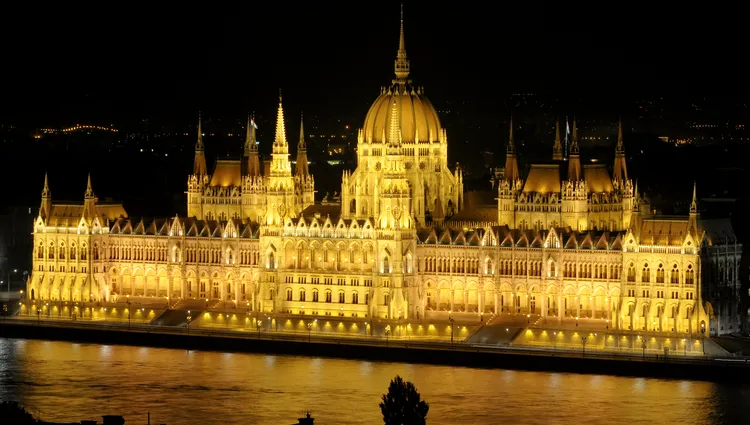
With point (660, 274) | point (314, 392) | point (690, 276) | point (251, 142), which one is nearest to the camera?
point (314, 392)

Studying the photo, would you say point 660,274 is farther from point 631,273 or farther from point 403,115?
point 403,115

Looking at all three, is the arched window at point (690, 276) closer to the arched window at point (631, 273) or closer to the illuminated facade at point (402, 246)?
the illuminated facade at point (402, 246)

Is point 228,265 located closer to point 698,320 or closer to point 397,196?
point 397,196

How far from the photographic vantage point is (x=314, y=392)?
390 ft

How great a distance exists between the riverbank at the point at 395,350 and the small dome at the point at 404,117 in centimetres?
1404

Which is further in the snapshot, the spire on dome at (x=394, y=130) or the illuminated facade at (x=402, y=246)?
the spire on dome at (x=394, y=130)

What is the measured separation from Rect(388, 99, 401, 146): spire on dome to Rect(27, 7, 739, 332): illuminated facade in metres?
0.14

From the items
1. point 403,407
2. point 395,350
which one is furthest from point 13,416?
point 395,350

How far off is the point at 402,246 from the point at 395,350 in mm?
7122

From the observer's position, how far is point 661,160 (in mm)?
180625

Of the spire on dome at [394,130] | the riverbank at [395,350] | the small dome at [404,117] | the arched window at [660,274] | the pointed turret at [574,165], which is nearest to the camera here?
the riverbank at [395,350]

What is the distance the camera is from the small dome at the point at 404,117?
462 feet

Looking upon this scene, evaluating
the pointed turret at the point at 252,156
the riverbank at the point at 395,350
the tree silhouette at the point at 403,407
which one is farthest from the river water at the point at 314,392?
the pointed turret at the point at 252,156

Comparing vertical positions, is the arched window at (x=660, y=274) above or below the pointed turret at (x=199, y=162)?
below
